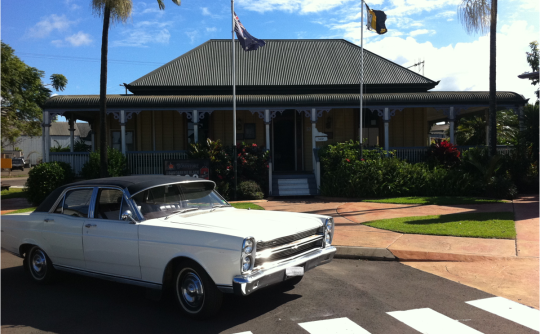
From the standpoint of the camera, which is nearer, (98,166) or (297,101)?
(98,166)

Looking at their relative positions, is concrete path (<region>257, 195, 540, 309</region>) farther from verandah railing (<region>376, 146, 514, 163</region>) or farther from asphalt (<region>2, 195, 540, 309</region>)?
verandah railing (<region>376, 146, 514, 163</region>)

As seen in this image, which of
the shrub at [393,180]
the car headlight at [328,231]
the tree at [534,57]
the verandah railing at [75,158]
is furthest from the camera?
the tree at [534,57]

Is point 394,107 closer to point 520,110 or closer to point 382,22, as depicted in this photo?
point 382,22

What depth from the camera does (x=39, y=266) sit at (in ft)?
20.9

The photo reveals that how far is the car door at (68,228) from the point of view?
581 centimetres

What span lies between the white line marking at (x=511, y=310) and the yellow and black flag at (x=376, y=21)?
40.3ft

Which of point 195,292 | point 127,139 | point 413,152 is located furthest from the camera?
point 127,139

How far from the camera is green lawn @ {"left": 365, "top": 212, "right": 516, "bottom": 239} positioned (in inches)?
349

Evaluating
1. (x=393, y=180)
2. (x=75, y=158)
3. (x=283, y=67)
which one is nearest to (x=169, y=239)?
(x=393, y=180)

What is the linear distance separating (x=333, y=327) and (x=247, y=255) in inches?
46.1

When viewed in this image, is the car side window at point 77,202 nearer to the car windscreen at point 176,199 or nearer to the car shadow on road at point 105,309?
the car windscreen at point 176,199

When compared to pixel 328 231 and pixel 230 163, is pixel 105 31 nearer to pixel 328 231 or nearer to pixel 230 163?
pixel 230 163

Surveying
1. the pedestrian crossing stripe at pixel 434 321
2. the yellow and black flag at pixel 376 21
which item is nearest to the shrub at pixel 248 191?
the yellow and black flag at pixel 376 21

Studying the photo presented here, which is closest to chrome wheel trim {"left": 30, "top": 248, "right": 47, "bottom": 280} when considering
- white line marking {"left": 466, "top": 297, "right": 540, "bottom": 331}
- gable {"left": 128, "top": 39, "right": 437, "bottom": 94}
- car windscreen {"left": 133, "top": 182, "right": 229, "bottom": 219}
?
car windscreen {"left": 133, "top": 182, "right": 229, "bottom": 219}
